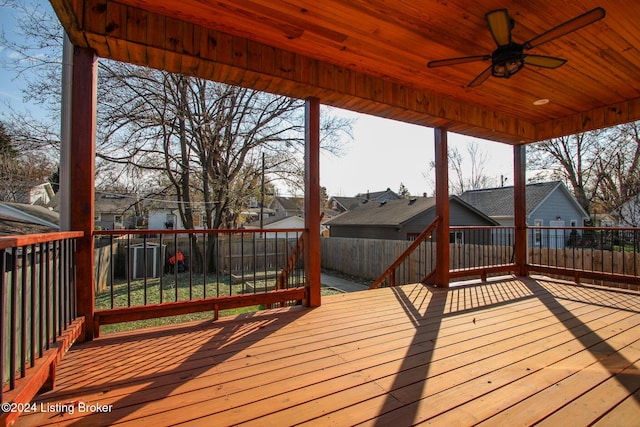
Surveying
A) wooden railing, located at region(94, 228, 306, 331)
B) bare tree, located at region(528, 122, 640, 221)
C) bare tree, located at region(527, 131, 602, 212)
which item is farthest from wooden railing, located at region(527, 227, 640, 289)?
bare tree, located at region(527, 131, 602, 212)

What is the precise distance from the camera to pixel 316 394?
171cm

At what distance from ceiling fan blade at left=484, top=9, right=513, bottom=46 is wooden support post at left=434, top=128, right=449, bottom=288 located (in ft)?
6.02

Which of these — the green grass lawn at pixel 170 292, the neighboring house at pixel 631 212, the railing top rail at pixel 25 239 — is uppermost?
the neighboring house at pixel 631 212

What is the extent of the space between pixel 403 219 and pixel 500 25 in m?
10.1

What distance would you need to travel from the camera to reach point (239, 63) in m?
2.70

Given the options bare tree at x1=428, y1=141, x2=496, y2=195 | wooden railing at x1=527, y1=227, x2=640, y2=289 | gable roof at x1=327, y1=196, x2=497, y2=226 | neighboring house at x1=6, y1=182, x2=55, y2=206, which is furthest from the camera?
bare tree at x1=428, y1=141, x2=496, y2=195

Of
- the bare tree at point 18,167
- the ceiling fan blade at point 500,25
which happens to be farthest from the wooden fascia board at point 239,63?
the bare tree at point 18,167

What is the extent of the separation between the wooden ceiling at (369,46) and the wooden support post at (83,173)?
215 mm

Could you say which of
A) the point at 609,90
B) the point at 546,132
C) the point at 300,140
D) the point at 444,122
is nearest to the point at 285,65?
the point at 444,122

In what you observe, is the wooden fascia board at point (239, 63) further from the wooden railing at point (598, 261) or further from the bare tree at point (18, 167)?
the bare tree at point (18, 167)

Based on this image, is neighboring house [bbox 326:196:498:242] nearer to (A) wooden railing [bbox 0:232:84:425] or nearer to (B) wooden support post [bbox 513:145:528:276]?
(B) wooden support post [bbox 513:145:528:276]

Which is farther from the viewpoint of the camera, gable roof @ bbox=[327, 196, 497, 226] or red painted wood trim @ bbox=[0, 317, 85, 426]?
gable roof @ bbox=[327, 196, 497, 226]

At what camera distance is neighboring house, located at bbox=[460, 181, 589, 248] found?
1344 cm

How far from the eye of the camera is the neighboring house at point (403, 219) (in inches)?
478
